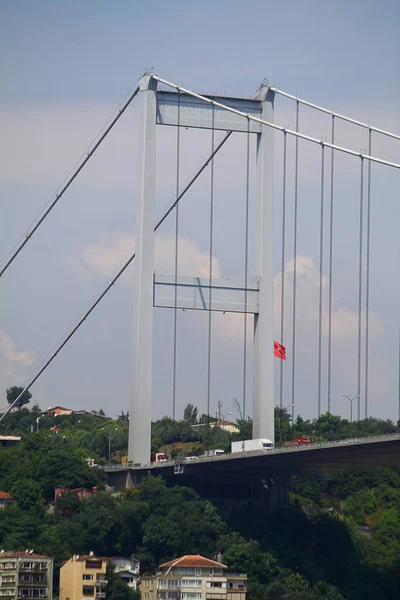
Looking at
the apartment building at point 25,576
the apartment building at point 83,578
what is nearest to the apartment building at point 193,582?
the apartment building at point 83,578

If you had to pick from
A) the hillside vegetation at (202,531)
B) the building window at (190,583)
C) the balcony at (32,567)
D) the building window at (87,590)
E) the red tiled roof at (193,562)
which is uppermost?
the hillside vegetation at (202,531)

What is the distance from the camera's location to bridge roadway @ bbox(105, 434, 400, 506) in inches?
2261

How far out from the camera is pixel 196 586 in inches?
2143

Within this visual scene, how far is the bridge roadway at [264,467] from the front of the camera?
57438 millimetres

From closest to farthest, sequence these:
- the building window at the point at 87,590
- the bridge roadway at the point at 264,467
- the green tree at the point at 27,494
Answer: the building window at the point at 87,590, the bridge roadway at the point at 264,467, the green tree at the point at 27,494

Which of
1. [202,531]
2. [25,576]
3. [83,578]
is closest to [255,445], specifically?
[202,531]

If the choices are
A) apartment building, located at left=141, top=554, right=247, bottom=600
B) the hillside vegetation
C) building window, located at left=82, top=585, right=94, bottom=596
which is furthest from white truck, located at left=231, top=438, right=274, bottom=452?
building window, located at left=82, top=585, right=94, bottom=596

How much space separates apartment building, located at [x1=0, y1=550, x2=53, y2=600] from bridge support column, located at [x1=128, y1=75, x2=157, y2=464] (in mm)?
9961

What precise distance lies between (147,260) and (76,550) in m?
13.2

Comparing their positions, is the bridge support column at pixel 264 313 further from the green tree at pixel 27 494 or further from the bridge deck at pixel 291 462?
the green tree at pixel 27 494

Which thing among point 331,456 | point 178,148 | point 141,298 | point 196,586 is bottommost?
point 196,586

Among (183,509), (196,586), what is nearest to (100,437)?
(183,509)

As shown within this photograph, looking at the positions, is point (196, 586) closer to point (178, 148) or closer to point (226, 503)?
point (226, 503)

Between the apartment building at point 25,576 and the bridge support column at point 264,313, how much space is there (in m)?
13.3
